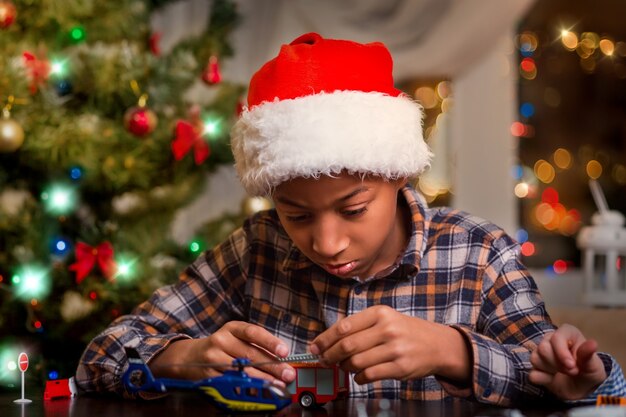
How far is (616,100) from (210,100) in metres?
1.38

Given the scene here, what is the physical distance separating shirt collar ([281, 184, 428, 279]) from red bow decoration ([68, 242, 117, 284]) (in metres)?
0.94

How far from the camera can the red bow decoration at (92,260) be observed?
7.30ft

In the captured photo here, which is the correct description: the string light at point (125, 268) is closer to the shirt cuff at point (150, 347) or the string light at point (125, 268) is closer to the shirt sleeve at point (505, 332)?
the shirt cuff at point (150, 347)

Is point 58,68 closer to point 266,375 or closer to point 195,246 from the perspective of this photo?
point 195,246

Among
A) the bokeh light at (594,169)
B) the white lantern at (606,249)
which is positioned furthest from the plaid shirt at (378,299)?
the bokeh light at (594,169)

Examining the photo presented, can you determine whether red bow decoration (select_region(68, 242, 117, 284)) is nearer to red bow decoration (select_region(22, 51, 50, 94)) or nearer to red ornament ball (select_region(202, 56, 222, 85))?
red bow decoration (select_region(22, 51, 50, 94))

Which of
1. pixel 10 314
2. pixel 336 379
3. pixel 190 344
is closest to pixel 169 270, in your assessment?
pixel 10 314

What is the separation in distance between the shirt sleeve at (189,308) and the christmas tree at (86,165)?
0.82 metres

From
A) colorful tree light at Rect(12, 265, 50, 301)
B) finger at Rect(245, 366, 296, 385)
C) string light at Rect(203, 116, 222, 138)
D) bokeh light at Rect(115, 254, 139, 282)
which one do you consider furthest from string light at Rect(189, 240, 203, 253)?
finger at Rect(245, 366, 296, 385)

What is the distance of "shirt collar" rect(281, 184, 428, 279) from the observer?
4.39 ft

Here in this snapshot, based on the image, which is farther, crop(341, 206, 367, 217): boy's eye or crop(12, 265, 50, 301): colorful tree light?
crop(12, 265, 50, 301): colorful tree light

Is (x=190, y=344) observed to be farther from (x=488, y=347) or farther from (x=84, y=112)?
(x=84, y=112)

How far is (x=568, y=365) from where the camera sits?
1.01 metres

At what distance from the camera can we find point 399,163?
4.05 ft
